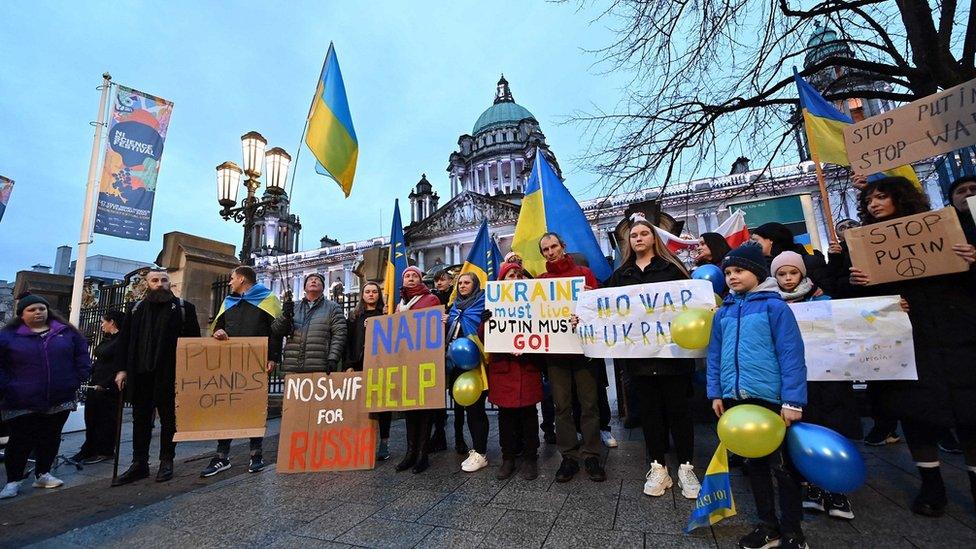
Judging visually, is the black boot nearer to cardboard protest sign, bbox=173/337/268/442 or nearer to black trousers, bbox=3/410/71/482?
cardboard protest sign, bbox=173/337/268/442

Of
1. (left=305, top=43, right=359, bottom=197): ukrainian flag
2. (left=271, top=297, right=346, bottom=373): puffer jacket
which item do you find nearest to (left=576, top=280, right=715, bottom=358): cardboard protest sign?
(left=271, top=297, right=346, bottom=373): puffer jacket

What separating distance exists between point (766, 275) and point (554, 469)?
2.43 metres

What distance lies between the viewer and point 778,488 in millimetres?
2293

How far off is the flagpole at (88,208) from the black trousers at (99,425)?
3.02 meters

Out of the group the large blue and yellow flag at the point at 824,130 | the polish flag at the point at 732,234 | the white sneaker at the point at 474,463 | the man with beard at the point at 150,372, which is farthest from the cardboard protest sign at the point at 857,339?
the man with beard at the point at 150,372

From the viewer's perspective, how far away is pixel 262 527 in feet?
9.35

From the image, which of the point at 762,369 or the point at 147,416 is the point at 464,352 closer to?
the point at 762,369

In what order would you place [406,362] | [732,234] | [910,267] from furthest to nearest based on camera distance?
[732,234] < [406,362] < [910,267]

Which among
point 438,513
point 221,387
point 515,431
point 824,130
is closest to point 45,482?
point 221,387

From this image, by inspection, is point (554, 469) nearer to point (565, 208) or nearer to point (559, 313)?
point (559, 313)

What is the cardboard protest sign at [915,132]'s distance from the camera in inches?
121

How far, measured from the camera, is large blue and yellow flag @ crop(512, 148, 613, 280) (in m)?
5.31

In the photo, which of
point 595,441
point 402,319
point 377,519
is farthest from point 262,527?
point 595,441

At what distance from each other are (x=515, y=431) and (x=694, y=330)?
195 cm
